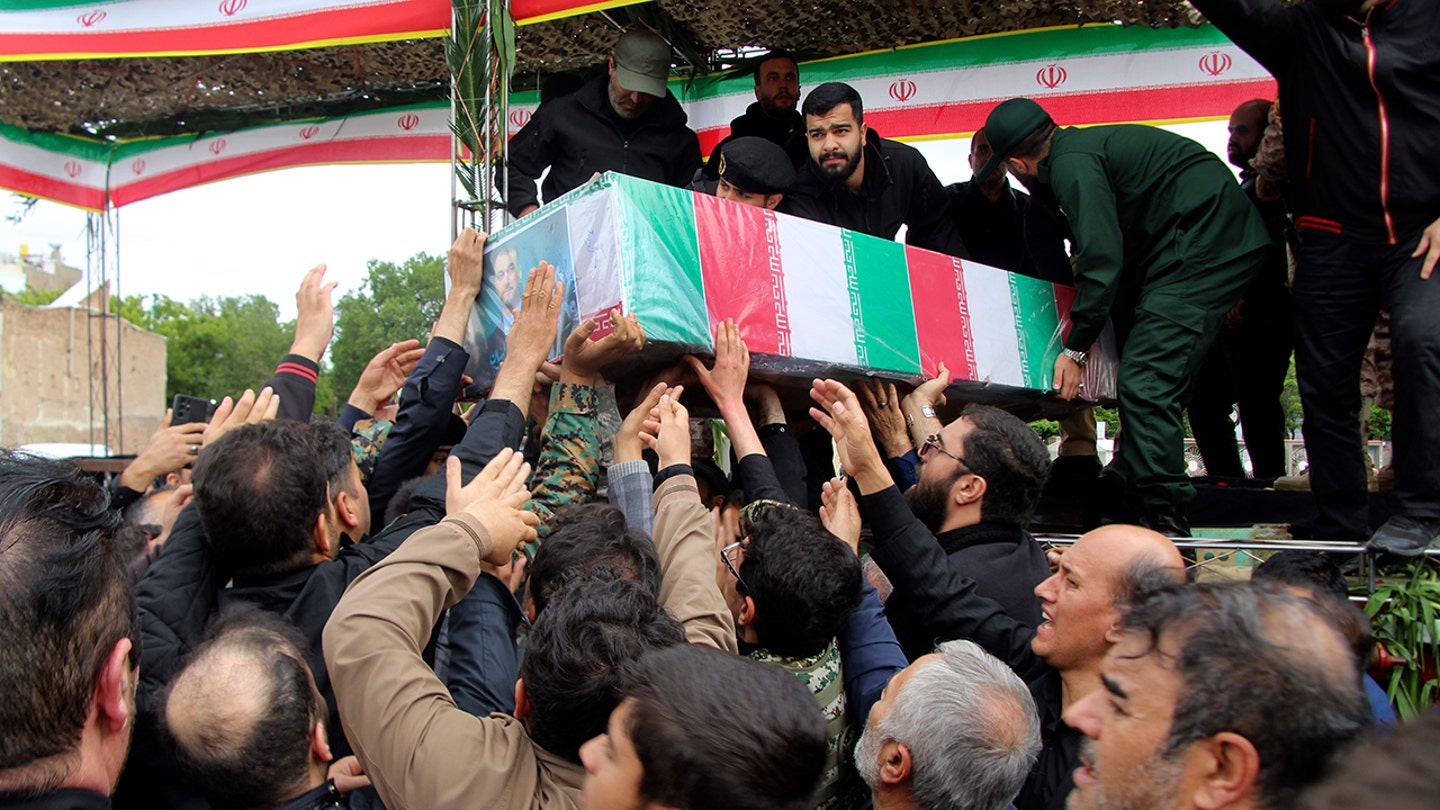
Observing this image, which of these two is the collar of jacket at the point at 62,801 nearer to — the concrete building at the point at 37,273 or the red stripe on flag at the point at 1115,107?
the red stripe on flag at the point at 1115,107

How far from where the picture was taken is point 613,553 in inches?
75.8

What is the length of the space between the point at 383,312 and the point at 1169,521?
40.0 m

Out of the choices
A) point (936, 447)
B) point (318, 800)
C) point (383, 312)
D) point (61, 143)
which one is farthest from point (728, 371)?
point (383, 312)

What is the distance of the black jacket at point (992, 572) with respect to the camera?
8.33 feet

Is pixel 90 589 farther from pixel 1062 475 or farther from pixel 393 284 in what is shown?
pixel 393 284

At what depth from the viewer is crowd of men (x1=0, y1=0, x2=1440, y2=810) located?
1.18m

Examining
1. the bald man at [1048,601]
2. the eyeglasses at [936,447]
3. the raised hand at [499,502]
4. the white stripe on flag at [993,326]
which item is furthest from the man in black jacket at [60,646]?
the white stripe on flag at [993,326]

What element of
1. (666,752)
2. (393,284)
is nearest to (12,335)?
(393,284)

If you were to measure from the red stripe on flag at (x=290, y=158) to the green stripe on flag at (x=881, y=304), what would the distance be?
3.77 m

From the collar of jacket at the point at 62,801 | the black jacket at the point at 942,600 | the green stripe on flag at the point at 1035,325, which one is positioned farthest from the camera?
the green stripe on flag at the point at 1035,325

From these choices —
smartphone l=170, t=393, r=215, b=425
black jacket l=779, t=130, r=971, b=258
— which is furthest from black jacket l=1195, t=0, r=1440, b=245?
smartphone l=170, t=393, r=215, b=425

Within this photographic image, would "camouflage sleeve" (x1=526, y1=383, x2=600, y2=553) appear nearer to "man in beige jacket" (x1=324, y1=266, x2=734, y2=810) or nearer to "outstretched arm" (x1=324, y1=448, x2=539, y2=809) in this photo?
"man in beige jacket" (x1=324, y1=266, x2=734, y2=810)

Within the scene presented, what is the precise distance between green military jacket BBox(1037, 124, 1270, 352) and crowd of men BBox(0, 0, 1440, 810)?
0.01m

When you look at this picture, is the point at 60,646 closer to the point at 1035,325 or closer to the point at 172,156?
the point at 1035,325
